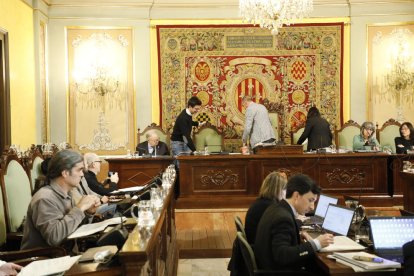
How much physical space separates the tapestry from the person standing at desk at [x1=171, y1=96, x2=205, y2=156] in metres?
1.70

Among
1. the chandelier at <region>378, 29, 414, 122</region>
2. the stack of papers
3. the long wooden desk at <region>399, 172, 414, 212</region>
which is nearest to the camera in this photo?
the stack of papers

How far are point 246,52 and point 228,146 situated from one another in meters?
1.81

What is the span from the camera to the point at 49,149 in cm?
816

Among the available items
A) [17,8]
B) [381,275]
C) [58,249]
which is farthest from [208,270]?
[17,8]

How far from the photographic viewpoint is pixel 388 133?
9422mm

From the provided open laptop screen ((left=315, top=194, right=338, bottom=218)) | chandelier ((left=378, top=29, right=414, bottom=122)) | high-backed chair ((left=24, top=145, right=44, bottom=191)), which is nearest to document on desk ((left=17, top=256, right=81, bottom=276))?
open laptop screen ((left=315, top=194, right=338, bottom=218))

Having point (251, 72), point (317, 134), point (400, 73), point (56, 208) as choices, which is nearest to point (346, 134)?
point (317, 134)

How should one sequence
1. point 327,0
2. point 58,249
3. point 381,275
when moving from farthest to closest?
point 327,0
point 58,249
point 381,275

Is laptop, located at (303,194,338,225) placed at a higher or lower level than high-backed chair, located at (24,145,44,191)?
lower

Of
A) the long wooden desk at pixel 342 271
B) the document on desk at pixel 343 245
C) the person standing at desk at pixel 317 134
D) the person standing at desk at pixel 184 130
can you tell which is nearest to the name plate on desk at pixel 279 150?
the person standing at desk at pixel 317 134

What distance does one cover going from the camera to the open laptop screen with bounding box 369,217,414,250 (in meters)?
3.00

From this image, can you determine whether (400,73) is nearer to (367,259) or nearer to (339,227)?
(339,227)

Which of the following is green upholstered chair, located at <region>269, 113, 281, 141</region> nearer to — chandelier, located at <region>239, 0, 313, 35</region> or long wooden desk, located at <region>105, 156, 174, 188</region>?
chandelier, located at <region>239, 0, 313, 35</region>

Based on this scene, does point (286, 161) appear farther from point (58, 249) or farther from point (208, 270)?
point (58, 249)
